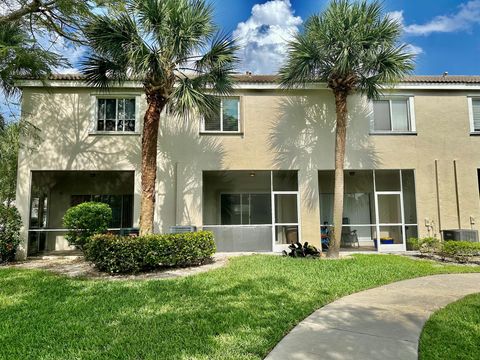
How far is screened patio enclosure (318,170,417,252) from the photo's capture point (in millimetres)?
13656

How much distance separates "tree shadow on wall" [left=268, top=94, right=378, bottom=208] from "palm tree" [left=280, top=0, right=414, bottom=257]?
1.54 m

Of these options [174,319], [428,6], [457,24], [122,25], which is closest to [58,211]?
[122,25]

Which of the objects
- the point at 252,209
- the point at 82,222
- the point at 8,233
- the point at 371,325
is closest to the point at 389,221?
the point at 252,209

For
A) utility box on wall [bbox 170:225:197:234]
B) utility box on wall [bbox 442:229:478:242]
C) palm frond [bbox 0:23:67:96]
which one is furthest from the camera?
utility box on wall [bbox 442:229:478:242]

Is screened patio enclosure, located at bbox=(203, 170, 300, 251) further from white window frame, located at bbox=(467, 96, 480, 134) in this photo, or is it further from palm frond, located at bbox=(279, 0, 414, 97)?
white window frame, located at bbox=(467, 96, 480, 134)

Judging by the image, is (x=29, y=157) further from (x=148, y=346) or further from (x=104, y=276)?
(x=148, y=346)

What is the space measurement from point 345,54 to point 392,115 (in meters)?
4.55

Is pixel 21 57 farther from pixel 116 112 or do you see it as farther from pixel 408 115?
pixel 408 115

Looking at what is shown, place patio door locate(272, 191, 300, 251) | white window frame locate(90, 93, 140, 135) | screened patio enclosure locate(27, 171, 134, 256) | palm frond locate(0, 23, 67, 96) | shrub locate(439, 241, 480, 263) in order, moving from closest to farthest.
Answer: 1. palm frond locate(0, 23, 67, 96)
2. shrub locate(439, 241, 480, 263)
3. white window frame locate(90, 93, 140, 135)
4. patio door locate(272, 191, 300, 251)
5. screened patio enclosure locate(27, 171, 134, 256)

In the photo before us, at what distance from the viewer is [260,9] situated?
15.5m

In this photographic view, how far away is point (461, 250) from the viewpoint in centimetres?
1109

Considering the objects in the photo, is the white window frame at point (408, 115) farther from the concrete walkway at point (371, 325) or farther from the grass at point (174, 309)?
the concrete walkway at point (371, 325)

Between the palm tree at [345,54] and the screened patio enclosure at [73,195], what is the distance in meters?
8.52

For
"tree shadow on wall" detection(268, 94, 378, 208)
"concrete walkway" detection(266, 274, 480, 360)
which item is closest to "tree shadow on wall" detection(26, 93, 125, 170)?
"tree shadow on wall" detection(268, 94, 378, 208)
